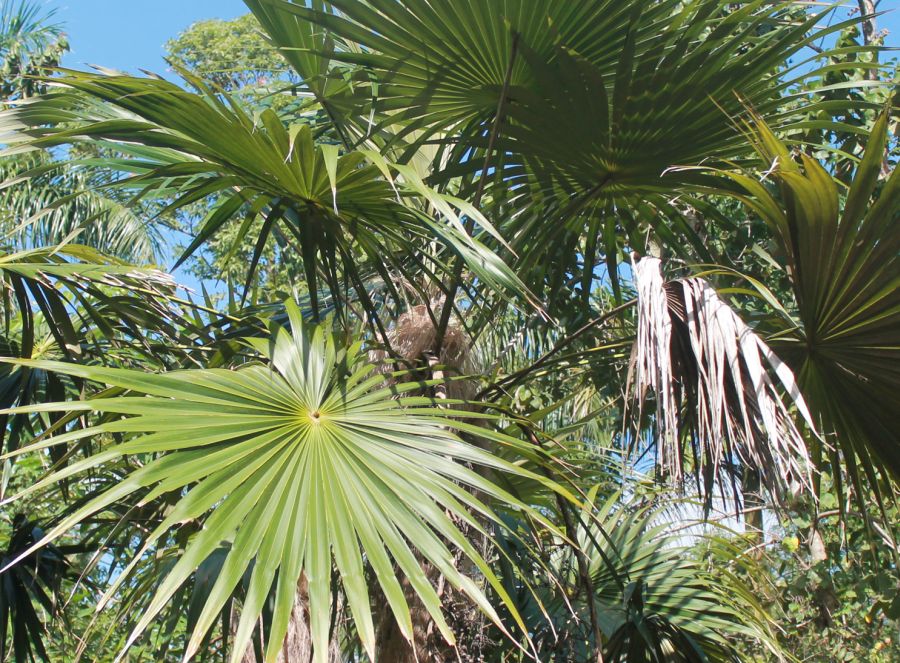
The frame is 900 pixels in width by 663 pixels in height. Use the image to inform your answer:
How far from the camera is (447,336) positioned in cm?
259

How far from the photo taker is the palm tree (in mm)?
1635

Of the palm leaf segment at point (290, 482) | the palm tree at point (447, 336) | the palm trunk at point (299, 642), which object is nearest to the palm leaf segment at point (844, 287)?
the palm tree at point (447, 336)

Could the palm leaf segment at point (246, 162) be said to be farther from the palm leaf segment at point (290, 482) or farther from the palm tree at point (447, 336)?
the palm leaf segment at point (290, 482)

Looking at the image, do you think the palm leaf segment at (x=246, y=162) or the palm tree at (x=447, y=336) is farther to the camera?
the palm leaf segment at (x=246, y=162)

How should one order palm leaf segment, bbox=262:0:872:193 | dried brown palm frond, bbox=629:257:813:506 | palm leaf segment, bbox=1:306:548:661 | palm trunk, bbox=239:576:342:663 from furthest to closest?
palm trunk, bbox=239:576:342:663
palm leaf segment, bbox=262:0:872:193
dried brown palm frond, bbox=629:257:813:506
palm leaf segment, bbox=1:306:548:661

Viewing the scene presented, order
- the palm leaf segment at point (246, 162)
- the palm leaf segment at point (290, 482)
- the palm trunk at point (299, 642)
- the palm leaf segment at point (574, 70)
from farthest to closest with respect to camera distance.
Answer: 1. the palm trunk at point (299, 642)
2. the palm leaf segment at point (574, 70)
3. the palm leaf segment at point (246, 162)
4. the palm leaf segment at point (290, 482)

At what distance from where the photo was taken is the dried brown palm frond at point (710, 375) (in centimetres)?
180

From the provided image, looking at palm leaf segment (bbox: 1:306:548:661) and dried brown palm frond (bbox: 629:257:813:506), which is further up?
dried brown palm frond (bbox: 629:257:813:506)

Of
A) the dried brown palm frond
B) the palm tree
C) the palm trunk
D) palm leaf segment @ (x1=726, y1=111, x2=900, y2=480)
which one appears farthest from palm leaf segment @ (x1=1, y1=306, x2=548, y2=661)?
palm leaf segment @ (x1=726, y1=111, x2=900, y2=480)

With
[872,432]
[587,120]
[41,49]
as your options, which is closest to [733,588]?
[872,432]

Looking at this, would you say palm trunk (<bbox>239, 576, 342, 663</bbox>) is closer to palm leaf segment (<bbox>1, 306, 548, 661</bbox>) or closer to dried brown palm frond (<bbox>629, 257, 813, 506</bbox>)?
palm leaf segment (<bbox>1, 306, 548, 661</bbox>)

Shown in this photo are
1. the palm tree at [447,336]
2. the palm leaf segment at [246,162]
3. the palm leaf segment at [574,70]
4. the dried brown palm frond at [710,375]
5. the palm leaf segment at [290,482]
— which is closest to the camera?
A: the palm leaf segment at [290,482]

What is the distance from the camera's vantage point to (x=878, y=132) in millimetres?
1889

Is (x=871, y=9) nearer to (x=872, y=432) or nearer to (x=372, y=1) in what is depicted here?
(x=872, y=432)
